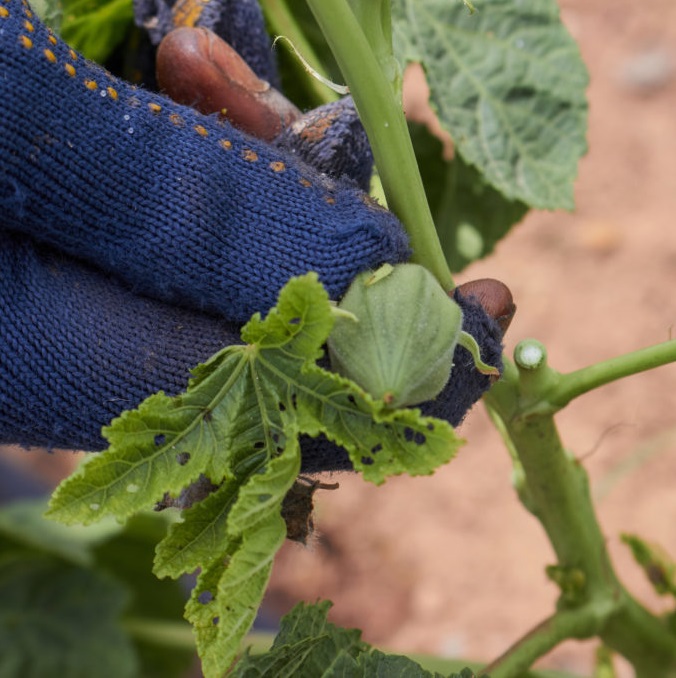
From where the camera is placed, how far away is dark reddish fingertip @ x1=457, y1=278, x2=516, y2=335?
1044mm

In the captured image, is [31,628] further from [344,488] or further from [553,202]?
[553,202]

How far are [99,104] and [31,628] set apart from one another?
155 centimetres

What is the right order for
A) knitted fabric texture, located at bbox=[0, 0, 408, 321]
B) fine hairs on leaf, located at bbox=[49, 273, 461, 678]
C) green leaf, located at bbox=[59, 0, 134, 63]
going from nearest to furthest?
fine hairs on leaf, located at bbox=[49, 273, 461, 678]
knitted fabric texture, located at bbox=[0, 0, 408, 321]
green leaf, located at bbox=[59, 0, 134, 63]

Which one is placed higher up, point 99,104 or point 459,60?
point 459,60

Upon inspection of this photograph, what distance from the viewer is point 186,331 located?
1.04m

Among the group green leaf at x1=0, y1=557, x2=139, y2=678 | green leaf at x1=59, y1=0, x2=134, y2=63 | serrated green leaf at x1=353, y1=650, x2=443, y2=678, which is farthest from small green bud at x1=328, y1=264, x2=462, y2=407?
green leaf at x1=0, y1=557, x2=139, y2=678

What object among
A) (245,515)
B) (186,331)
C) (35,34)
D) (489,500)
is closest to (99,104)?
(35,34)

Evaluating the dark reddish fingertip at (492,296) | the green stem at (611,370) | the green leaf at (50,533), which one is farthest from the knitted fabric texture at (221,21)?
the green leaf at (50,533)

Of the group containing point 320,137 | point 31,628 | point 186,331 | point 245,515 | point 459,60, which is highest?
point 459,60

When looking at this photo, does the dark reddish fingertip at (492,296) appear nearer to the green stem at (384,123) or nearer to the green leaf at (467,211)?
the green stem at (384,123)

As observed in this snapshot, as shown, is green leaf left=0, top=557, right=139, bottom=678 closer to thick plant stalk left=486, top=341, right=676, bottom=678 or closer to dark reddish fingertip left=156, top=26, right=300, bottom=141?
thick plant stalk left=486, top=341, right=676, bottom=678

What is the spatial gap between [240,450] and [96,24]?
2.70 ft

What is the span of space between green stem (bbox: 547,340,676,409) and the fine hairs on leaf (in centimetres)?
28

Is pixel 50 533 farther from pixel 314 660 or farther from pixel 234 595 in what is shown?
pixel 234 595
